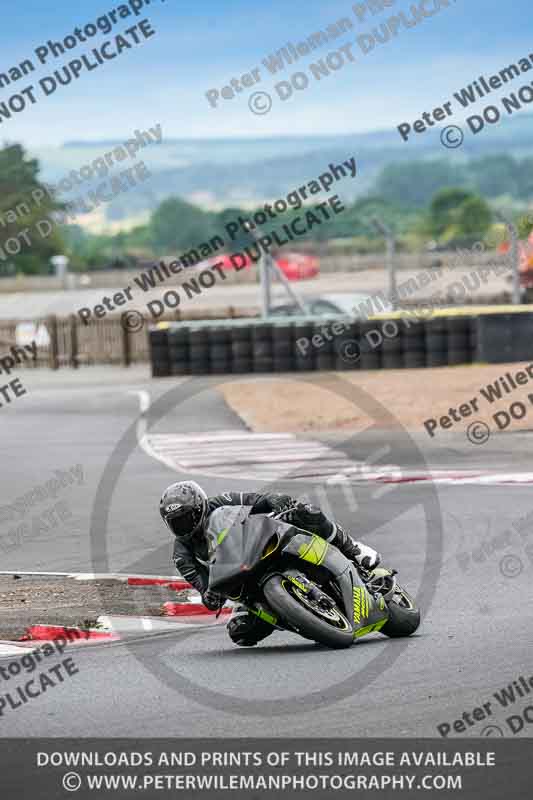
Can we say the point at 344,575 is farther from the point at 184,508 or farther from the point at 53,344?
the point at 53,344

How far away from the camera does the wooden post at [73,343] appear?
4366 cm

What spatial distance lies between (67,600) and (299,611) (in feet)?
10.1

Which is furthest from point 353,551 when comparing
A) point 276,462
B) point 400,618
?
point 276,462

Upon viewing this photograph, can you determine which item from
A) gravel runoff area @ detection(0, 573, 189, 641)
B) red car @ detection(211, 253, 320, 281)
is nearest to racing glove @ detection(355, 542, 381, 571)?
gravel runoff area @ detection(0, 573, 189, 641)

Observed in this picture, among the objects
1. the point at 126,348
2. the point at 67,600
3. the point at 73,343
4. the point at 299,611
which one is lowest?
the point at 126,348

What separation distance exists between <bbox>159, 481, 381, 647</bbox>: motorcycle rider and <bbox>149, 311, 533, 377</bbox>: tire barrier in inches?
881

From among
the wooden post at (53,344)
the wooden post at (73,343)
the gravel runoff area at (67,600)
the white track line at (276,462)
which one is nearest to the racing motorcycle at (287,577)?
the gravel runoff area at (67,600)

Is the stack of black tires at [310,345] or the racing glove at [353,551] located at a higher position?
the racing glove at [353,551]

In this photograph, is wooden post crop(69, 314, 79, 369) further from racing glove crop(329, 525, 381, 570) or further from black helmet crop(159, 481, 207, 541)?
black helmet crop(159, 481, 207, 541)

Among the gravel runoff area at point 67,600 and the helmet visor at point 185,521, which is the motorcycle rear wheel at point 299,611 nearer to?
the helmet visor at point 185,521

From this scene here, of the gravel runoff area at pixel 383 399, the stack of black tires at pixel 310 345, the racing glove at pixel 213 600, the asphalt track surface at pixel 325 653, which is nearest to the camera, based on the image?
the asphalt track surface at pixel 325 653

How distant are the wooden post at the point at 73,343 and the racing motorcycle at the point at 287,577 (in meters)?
35.4

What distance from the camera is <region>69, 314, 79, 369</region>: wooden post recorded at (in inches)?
1719

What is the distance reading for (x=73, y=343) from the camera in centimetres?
4406
